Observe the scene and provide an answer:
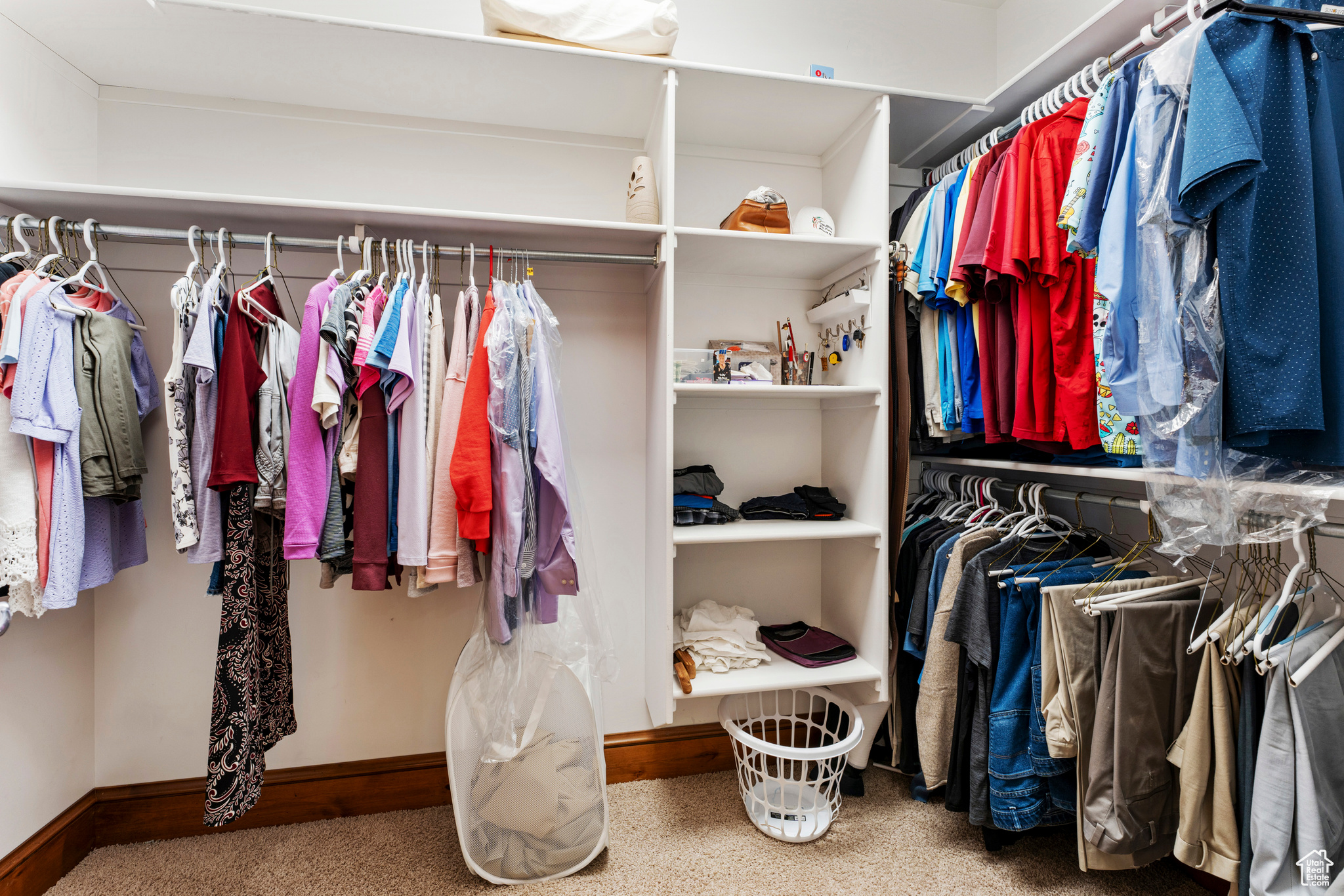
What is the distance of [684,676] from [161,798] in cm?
155

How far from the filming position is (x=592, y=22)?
5.11 ft

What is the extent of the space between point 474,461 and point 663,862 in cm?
121

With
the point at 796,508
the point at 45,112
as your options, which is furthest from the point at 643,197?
the point at 45,112

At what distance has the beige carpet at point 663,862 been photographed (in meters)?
1.53

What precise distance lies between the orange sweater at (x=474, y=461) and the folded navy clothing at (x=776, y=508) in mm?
865

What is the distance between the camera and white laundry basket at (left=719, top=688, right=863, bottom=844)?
1.69 m

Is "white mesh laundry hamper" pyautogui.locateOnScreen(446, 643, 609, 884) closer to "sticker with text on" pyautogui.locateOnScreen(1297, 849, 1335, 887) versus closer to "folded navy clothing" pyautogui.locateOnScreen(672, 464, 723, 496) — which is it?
"folded navy clothing" pyautogui.locateOnScreen(672, 464, 723, 496)

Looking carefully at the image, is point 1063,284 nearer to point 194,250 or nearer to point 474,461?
point 474,461

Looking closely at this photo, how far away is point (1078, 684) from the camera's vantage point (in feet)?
4.37

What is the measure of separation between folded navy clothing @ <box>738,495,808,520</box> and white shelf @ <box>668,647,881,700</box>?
0.45m

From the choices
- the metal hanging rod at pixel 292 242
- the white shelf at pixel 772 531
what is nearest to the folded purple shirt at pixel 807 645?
the white shelf at pixel 772 531

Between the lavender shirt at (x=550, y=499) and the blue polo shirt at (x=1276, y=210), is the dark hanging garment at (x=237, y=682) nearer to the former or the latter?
the lavender shirt at (x=550, y=499)

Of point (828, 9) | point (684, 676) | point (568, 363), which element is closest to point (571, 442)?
point (568, 363)

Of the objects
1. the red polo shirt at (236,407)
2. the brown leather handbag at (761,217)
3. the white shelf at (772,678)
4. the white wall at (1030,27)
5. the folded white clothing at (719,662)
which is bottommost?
the white shelf at (772,678)
